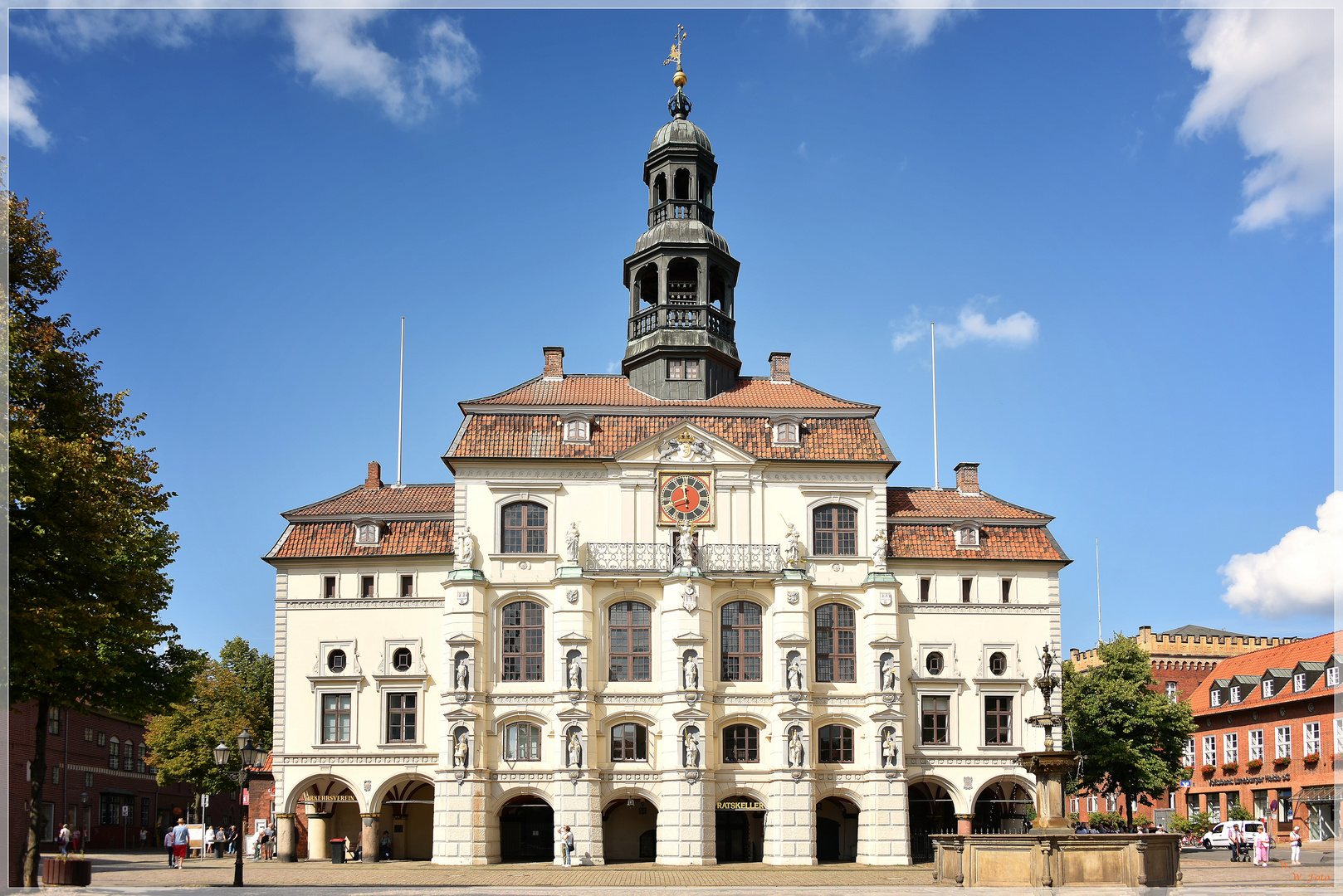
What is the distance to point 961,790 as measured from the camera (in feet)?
163

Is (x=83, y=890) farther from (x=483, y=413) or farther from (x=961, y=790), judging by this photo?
(x=961, y=790)

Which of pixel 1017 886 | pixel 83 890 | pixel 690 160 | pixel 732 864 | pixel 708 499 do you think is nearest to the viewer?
pixel 83 890

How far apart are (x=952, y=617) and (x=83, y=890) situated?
34.6 meters

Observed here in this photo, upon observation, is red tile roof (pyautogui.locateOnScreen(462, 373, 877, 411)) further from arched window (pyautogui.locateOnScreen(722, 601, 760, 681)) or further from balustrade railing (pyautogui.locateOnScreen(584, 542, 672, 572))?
arched window (pyautogui.locateOnScreen(722, 601, 760, 681))

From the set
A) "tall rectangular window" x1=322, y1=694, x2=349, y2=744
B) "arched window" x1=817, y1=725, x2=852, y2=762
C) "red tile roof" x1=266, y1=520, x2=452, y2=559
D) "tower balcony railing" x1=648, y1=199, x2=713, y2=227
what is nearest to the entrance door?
"tall rectangular window" x1=322, y1=694, x2=349, y2=744

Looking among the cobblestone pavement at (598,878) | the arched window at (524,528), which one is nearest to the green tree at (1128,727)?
the cobblestone pavement at (598,878)

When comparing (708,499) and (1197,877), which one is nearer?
(1197,877)

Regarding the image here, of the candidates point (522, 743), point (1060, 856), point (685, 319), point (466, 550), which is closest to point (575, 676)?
point (522, 743)

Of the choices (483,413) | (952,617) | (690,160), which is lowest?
(952,617)

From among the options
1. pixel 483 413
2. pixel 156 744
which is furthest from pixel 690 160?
pixel 156 744

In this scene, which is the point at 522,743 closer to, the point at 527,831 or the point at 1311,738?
the point at 527,831

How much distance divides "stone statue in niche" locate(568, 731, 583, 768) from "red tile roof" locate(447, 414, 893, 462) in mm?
11206

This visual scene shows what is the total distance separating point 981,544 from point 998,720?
23.9ft

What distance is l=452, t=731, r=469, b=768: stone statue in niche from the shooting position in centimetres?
4750
